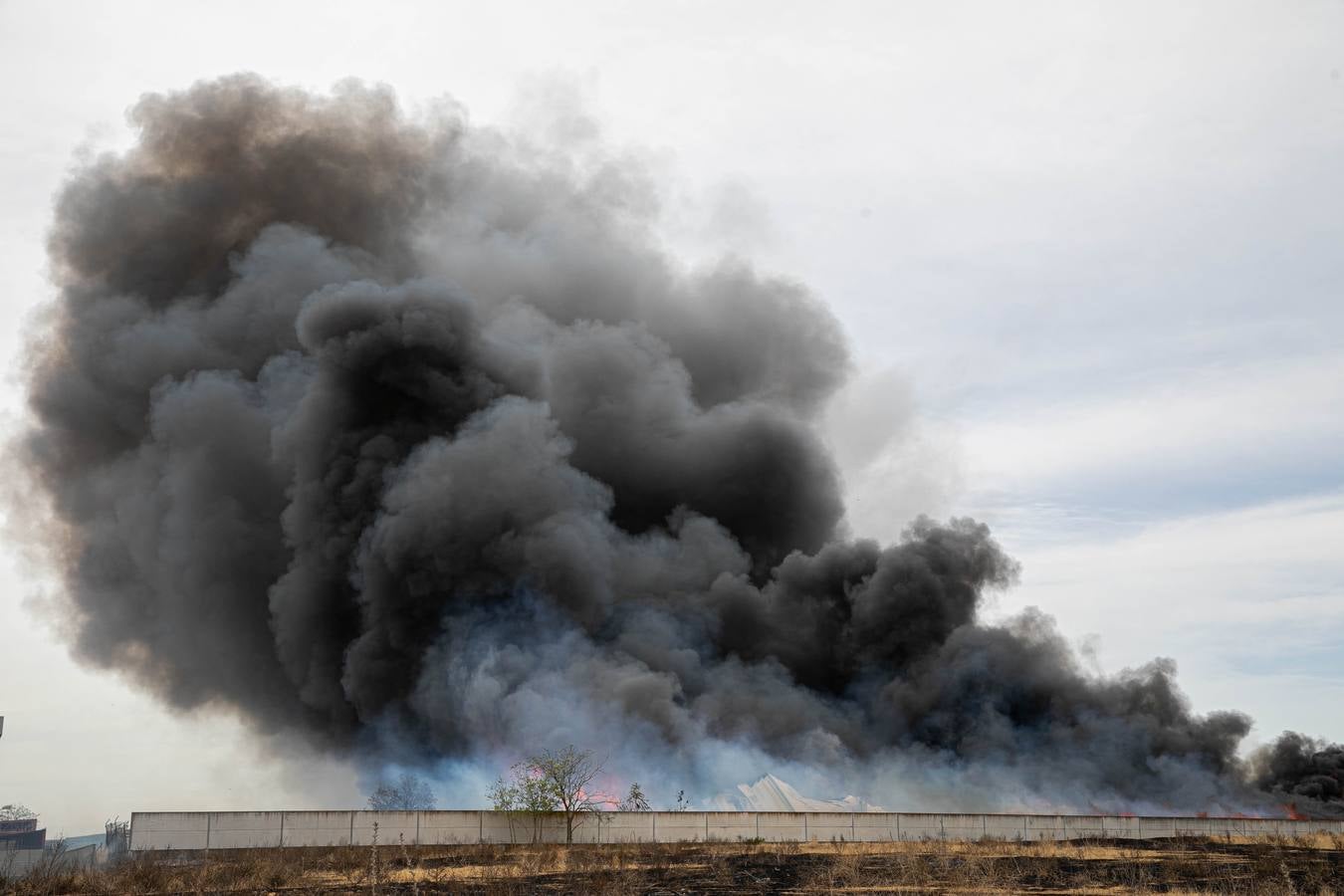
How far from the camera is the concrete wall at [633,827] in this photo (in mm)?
64062

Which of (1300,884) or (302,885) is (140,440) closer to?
(302,885)

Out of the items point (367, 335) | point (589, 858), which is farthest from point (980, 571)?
point (589, 858)

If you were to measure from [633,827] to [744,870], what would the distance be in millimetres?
19453

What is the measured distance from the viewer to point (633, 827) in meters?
68.7

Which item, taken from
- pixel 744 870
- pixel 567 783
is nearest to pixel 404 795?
pixel 567 783

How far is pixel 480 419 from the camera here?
326ft

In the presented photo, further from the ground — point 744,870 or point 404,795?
point 404,795

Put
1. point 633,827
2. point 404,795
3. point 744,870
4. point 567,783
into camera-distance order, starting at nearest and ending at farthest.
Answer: point 744,870, point 633,827, point 567,783, point 404,795

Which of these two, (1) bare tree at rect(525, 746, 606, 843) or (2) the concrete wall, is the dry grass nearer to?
(2) the concrete wall

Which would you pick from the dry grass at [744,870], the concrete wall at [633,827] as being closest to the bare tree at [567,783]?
the concrete wall at [633,827]

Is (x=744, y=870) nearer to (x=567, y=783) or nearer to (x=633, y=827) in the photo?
(x=633, y=827)

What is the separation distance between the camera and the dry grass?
42594 mm

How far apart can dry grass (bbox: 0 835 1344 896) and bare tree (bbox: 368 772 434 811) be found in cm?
2145

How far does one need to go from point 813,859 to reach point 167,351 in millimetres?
77465
